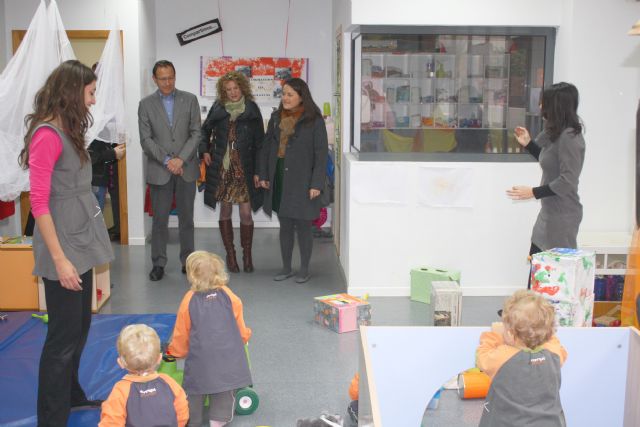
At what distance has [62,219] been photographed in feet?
10.4

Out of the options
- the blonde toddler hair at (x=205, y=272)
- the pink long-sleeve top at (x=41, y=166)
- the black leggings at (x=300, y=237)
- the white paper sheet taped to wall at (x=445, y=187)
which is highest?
the pink long-sleeve top at (x=41, y=166)

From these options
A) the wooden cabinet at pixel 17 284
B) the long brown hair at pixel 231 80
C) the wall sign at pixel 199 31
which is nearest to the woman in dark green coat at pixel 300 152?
the long brown hair at pixel 231 80

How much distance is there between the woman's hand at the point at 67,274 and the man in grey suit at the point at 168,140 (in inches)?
115

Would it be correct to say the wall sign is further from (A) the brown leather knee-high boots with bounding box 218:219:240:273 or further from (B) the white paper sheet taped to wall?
(B) the white paper sheet taped to wall

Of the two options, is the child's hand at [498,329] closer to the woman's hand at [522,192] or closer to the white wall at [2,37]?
the woman's hand at [522,192]

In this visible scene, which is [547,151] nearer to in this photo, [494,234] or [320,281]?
[494,234]

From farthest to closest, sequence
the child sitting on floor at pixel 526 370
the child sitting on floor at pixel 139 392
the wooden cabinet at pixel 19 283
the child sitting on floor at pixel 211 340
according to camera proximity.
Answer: the wooden cabinet at pixel 19 283 → the child sitting on floor at pixel 211 340 → the child sitting on floor at pixel 139 392 → the child sitting on floor at pixel 526 370

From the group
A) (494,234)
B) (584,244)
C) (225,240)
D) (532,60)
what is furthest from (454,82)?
(225,240)

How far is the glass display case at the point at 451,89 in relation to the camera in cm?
573

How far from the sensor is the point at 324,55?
326 inches

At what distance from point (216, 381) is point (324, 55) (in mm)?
5448

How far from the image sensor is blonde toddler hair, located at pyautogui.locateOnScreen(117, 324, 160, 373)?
8.95 ft

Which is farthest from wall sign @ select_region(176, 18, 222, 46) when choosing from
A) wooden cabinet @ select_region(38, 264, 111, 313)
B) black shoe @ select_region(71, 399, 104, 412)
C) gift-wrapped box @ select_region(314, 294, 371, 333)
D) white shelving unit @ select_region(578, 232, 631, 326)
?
black shoe @ select_region(71, 399, 104, 412)

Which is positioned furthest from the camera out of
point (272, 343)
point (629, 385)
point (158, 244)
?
point (158, 244)
